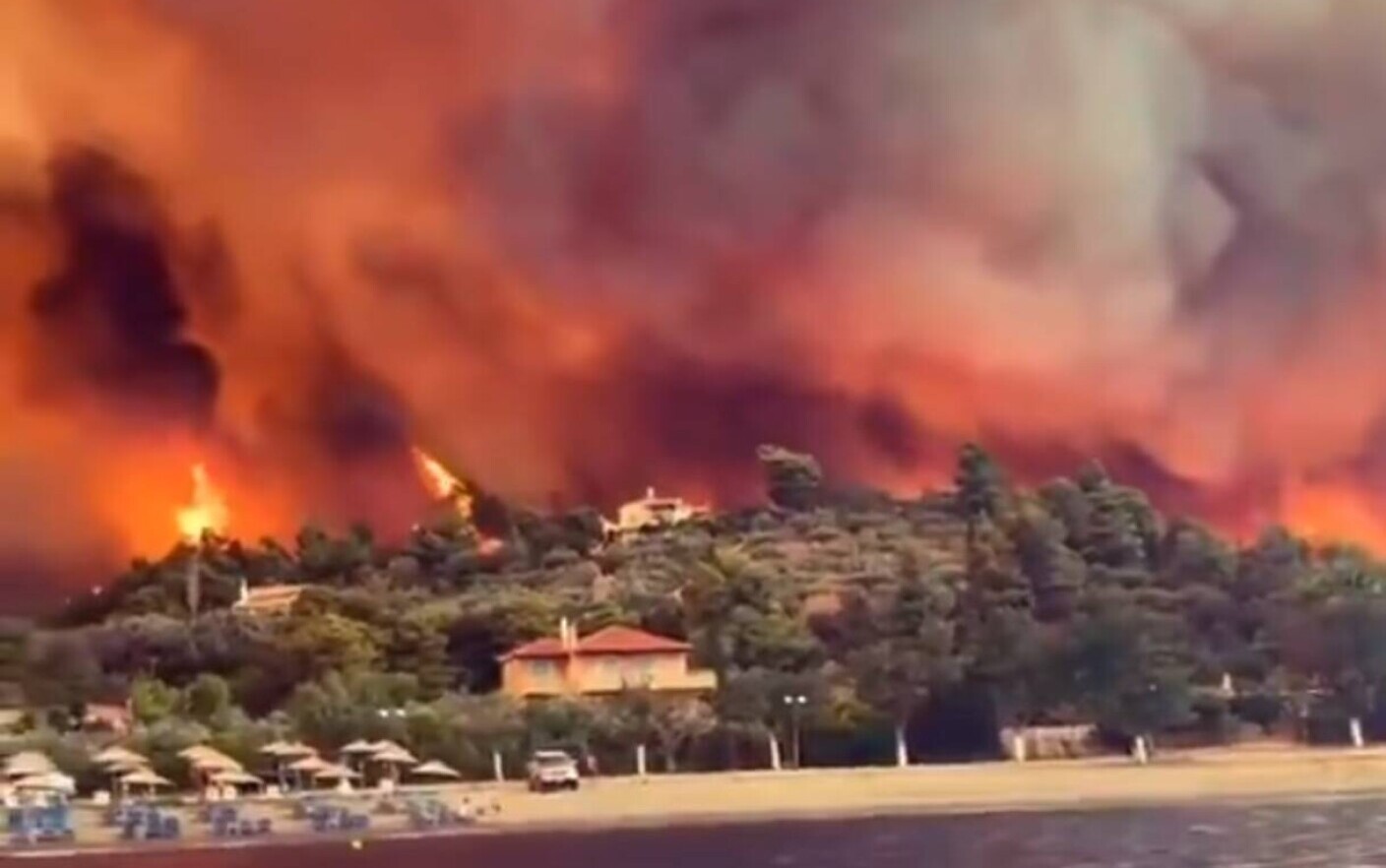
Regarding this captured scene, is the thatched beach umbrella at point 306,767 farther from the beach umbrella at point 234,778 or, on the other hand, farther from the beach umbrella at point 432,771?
the beach umbrella at point 432,771

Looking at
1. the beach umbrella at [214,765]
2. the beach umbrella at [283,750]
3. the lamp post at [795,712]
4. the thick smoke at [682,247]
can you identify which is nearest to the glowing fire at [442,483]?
the thick smoke at [682,247]

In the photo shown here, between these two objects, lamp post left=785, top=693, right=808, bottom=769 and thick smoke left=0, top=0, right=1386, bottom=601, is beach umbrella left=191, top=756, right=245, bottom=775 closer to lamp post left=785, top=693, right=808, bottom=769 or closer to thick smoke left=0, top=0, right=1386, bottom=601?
thick smoke left=0, top=0, right=1386, bottom=601

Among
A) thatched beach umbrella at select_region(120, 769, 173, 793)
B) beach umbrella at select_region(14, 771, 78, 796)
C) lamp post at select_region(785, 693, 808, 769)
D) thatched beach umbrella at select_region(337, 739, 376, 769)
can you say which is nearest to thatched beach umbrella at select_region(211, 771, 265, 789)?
thatched beach umbrella at select_region(120, 769, 173, 793)

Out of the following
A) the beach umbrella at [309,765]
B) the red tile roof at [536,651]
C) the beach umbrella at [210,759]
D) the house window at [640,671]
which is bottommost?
the beach umbrella at [309,765]

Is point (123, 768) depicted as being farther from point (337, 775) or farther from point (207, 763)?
point (337, 775)

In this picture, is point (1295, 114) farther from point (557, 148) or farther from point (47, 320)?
point (47, 320)

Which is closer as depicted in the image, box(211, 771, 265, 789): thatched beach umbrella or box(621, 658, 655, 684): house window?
box(211, 771, 265, 789): thatched beach umbrella

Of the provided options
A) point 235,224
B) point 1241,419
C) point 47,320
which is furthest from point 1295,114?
point 47,320
